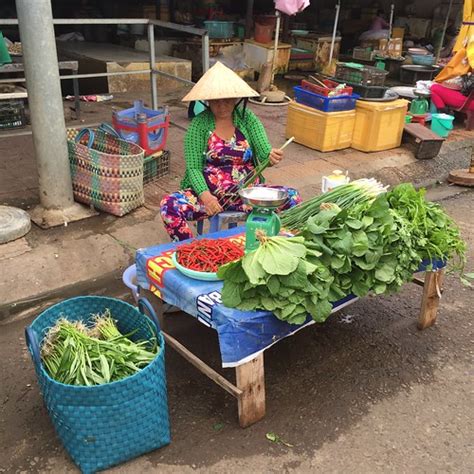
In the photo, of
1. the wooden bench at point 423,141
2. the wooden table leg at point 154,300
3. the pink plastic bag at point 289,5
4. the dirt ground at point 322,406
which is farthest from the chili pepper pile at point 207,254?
the pink plastic bag at point 289,5

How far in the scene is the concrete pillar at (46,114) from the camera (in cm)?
389

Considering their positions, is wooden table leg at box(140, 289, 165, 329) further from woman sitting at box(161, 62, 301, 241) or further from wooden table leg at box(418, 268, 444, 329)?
wooden table leg at box(418, 268, 444, 329)

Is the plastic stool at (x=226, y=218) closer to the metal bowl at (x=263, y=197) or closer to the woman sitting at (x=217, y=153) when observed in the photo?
the woman sitting at (x=217, y=153)

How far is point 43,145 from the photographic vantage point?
420cm

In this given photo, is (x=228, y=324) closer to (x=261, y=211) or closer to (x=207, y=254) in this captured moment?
(x=207, y=254)

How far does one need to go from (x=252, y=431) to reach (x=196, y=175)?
1792 mm

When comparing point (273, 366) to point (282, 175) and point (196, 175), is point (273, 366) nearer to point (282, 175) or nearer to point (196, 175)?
point (196, 175)

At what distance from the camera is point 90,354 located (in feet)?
7.82

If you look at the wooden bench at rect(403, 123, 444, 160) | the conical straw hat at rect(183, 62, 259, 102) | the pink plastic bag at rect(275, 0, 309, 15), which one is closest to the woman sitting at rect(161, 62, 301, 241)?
the conical straw hat at rect(183, 62, 259, 102)

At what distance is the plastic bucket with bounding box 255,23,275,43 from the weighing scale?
27.0ft

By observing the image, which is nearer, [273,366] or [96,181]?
[273,366]

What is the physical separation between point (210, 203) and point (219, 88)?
0.78 m

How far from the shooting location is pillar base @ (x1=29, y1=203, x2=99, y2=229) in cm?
441

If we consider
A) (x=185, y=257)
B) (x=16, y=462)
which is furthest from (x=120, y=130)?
(x=16, y=462)
